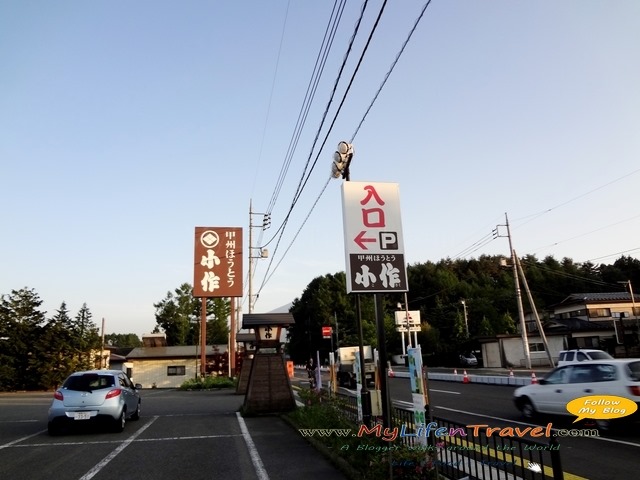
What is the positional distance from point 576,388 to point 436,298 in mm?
60099

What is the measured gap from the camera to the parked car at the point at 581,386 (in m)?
9.31

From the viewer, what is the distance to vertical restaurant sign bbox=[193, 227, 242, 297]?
1190 inches

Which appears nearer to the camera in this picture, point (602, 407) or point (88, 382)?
point (602, 407)

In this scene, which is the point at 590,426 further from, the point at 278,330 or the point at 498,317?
the point at 498,317

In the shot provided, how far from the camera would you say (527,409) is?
450 inches

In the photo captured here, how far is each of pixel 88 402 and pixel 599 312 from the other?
49.4m

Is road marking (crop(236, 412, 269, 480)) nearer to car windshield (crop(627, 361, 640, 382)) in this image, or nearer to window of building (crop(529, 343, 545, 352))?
car windshield (crop(627, 361, 640, 382))

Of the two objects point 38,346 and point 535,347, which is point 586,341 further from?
point 38,346

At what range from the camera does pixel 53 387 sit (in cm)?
3216

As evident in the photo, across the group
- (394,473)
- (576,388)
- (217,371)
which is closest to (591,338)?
(217,371)

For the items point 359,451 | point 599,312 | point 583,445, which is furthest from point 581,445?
point 599,312

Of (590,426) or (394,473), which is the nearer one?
(394,473)

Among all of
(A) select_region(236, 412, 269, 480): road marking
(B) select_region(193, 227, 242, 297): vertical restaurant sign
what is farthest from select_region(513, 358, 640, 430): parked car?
(B) select_region(193, 227, 242, 297): vertical restaurant sign

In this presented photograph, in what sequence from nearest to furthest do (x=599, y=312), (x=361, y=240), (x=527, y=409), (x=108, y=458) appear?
(x=361, y=240) < (x=108, y=458) < (x=527, y=409) < (x=599, y=312)
